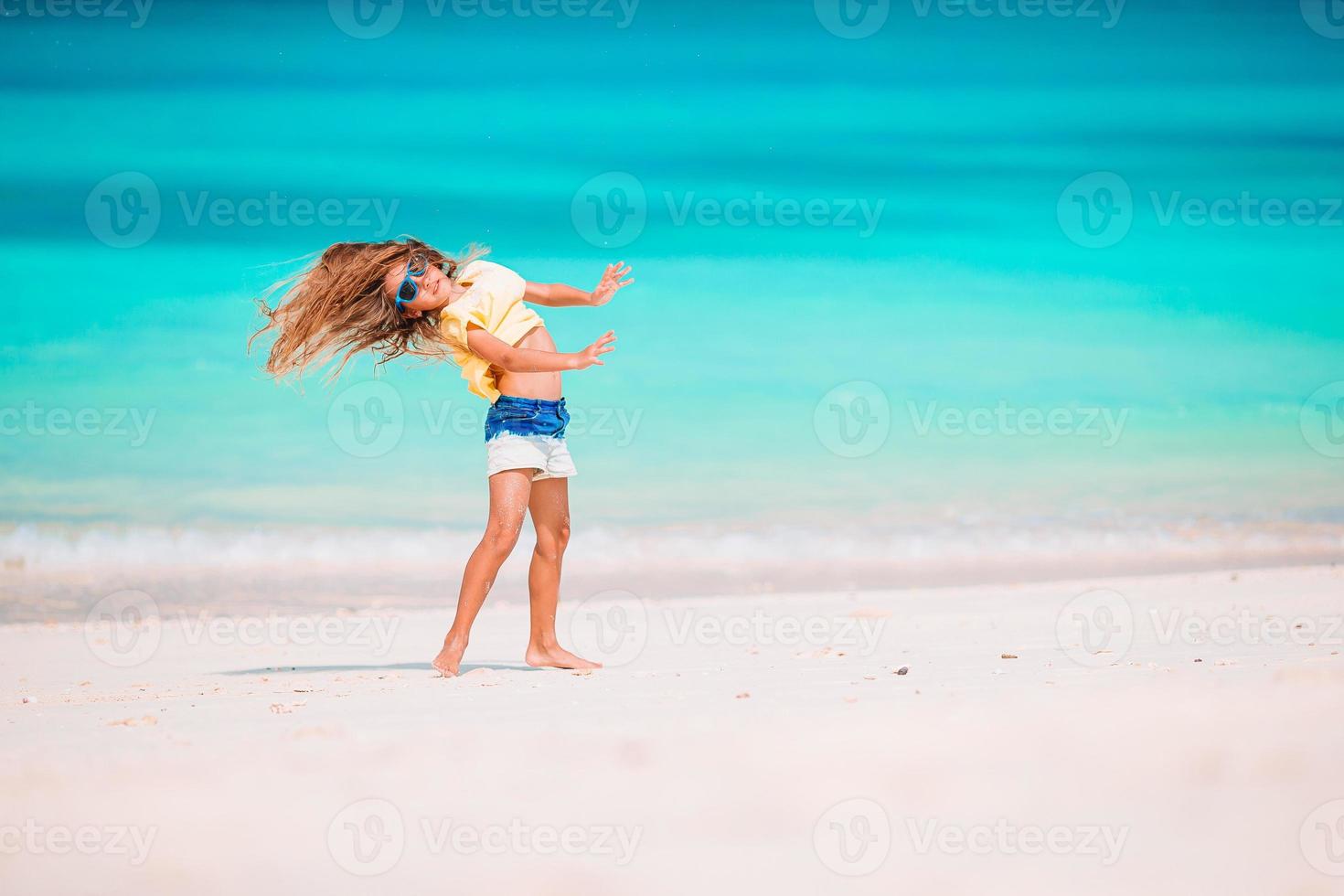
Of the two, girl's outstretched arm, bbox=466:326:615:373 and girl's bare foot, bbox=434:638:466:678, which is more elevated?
girl's outstretched arm, bbox=466:326:615:373

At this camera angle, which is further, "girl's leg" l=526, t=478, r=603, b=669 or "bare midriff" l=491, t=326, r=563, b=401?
"girl's leg" l=526, t=478, r=603, b=669

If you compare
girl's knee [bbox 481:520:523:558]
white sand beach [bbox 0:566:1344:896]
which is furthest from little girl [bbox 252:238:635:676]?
white sand beach [bbox 0:566:1344:896]

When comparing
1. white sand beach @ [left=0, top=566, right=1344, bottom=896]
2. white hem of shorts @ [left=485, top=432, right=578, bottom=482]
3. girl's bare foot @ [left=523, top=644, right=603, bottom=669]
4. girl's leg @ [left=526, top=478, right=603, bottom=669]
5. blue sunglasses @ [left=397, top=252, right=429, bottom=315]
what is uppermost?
blue sunglasses @ [left=397, top=252, right=429, bottom=315]

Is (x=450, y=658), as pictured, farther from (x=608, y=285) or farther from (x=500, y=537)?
(x=608, y=285)

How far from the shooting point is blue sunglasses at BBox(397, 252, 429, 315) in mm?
4820

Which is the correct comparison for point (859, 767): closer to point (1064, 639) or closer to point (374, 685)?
point (374, 685)

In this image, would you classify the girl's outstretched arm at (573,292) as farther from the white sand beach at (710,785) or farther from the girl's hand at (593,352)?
the white sand beach at (710,785)

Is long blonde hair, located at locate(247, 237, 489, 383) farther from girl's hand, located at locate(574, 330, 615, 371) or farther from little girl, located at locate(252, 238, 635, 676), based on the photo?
girl's hand, located at locate(574, 330, 615, 371)

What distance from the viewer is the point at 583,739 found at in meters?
3.21

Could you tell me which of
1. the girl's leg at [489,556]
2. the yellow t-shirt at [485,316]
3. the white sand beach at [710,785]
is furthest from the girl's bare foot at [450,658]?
the yellow t-shirt at [485,316]

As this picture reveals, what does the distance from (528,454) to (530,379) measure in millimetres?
325

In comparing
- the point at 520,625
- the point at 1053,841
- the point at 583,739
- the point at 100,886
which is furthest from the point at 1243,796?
the point at 520,625

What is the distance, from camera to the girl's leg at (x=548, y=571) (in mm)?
5039

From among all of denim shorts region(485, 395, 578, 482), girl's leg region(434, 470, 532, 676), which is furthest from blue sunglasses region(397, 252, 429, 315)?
girl's leg region(434, 470, 532, 676)
